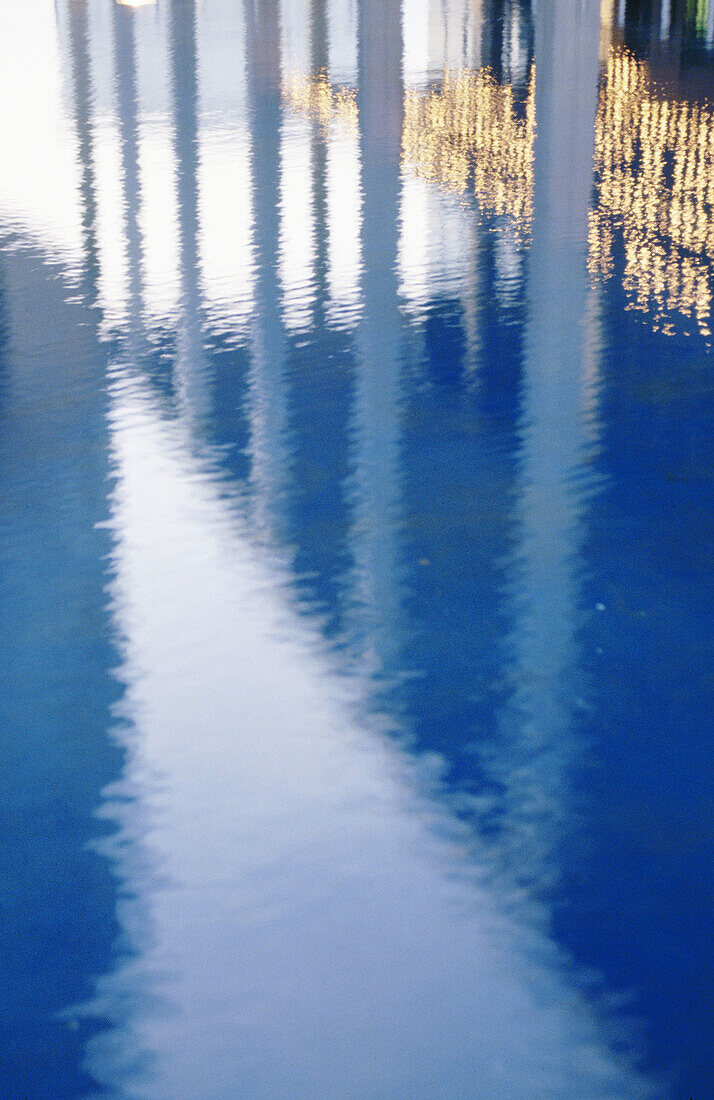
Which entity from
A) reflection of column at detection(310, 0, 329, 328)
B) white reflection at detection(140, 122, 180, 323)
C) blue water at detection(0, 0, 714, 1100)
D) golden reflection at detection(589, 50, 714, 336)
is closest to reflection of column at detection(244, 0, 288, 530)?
blue water at detection(0, 0, 714, 1100)

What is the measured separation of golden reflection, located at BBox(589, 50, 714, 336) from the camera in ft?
17.1

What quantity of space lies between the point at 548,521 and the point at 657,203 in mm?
4091

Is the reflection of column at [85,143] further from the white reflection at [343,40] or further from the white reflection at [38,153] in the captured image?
the white reflection at [343,40]

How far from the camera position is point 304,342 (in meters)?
4.87

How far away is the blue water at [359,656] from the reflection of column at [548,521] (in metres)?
0.01

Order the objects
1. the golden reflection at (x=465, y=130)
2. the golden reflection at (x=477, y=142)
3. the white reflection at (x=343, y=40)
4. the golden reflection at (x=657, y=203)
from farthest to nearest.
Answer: the white reflection at (x=343, y=40), the golden reflection at (x=465, y=130), the golden reflection at (x=477, y=142), the golden reflection at (x=657, y=203)

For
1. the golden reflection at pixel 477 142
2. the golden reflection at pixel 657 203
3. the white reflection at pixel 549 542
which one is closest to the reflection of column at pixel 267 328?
the white reflection at pixel 549 542

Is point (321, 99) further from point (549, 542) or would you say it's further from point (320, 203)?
point (549, 542)

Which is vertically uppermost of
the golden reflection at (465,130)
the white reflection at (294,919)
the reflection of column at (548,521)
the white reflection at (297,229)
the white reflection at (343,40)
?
the white reflection at (343,40)

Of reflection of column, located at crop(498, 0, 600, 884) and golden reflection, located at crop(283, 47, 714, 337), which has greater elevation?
golden reflection, located at crop(283, 47, 714, 337)

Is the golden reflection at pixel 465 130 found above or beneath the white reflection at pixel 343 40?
beneath

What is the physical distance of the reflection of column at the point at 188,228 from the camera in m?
4.44

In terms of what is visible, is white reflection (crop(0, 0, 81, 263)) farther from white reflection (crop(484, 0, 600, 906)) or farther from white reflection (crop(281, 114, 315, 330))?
white reflection (crop(484, 0, 600, 906))

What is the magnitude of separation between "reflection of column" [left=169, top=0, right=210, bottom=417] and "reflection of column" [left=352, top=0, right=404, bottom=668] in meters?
0.58
